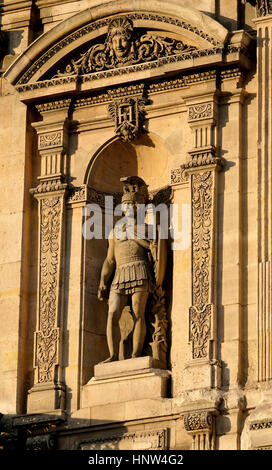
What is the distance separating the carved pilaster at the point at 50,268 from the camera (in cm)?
4097

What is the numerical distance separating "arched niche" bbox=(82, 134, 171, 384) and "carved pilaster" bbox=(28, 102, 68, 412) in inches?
16.1

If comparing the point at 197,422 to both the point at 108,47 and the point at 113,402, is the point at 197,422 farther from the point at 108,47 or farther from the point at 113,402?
the point at 108,47

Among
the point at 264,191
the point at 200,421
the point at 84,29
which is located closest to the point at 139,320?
the point at 200,421

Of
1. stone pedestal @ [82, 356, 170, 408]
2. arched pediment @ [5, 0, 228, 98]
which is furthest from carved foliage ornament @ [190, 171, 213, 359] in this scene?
arched pediment @ [5, 0, 228, 98]

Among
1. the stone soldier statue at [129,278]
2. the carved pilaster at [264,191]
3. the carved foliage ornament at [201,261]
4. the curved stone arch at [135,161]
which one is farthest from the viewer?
the curved stone arch at [135,161]

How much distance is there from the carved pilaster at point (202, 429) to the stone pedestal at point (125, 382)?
936 mm

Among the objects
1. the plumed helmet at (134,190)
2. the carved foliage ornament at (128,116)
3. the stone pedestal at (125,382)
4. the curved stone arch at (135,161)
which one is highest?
the carved foliage ornament at (128,116)

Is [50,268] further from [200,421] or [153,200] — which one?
[200,421]

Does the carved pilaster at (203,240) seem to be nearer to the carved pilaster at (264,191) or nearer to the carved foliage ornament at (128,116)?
the carved pilaster at (264,191)

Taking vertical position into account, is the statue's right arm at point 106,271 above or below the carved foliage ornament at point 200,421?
above

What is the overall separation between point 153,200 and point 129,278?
1438 millimetres

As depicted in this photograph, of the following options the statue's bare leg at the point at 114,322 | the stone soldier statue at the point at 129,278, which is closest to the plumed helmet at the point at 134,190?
the stone soldier statue at the point at 129,278

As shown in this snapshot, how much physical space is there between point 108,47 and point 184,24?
1420 millimetres

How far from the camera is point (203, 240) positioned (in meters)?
40.5
